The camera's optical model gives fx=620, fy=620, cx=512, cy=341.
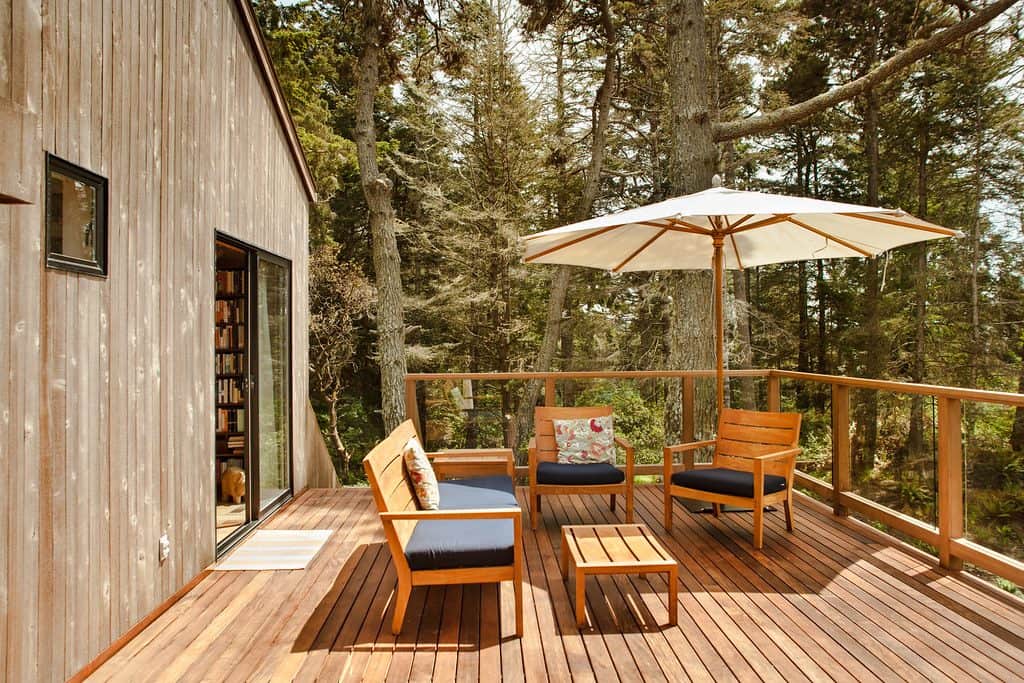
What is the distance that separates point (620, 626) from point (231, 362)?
3.52m

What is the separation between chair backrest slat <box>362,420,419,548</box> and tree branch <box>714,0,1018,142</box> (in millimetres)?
5517

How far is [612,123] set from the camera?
11867 mm

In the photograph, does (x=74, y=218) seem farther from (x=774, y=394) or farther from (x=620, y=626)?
(x=774, y=394)

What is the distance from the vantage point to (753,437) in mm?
4652

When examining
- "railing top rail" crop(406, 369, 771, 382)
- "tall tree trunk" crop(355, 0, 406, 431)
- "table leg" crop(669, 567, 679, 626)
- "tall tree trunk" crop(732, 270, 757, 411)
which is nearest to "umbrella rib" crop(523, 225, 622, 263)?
"railing top rail" crop(406, 369, 771, 382)

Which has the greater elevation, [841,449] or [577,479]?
[841,449]

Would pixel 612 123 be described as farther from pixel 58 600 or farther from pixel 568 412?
pixel 58 600

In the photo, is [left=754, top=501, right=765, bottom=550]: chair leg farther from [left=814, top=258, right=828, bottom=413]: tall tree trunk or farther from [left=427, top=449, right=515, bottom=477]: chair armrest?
[left=814, top=258, right=828, bottom=413]: tall tree trunk

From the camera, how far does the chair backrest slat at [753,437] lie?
4.45m

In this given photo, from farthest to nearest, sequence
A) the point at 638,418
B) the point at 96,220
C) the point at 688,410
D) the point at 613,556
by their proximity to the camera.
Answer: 1. the point at 638,418
2. the point at 688,410
3. the point at 613,556
4. the point at 96,220

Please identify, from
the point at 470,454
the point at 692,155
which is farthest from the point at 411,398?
the point at 692,155

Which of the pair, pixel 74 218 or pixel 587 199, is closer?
pixel 74 218

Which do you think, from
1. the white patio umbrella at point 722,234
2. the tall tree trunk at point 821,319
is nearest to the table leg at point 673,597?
the white patio umbrella at point 722,234

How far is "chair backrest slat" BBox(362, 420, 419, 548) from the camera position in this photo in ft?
9.48
